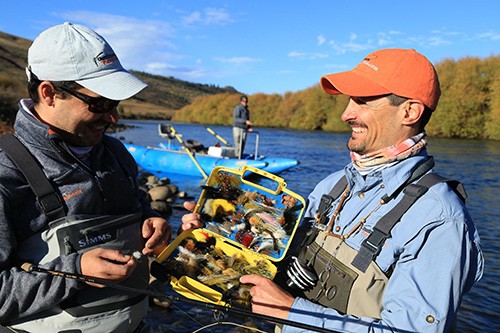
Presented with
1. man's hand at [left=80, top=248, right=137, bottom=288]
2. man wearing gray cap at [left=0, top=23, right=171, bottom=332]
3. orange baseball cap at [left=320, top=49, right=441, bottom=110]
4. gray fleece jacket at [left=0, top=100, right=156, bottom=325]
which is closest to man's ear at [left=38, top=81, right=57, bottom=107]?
man wearing gray cap at [left=0, top=23, right=171, bottom=332]

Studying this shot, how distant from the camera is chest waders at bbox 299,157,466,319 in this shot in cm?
192

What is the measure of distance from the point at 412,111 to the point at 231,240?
1.52 m

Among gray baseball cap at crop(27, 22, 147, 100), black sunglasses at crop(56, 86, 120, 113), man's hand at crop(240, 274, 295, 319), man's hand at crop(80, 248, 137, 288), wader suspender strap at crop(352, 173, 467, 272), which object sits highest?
gray baseball cap at crop(27, 22, 147, 100)

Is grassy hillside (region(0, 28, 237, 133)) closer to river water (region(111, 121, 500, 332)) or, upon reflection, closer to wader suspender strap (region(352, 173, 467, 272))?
river water (region(111, 121, 500, 332))

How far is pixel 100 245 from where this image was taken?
201 cm

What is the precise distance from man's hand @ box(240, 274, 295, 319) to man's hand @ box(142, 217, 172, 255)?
2.21ft

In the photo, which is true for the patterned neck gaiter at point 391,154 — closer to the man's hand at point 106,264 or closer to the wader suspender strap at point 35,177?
the man's hand at point 106,264

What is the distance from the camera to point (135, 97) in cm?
8588

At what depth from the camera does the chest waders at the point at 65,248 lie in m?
1.83

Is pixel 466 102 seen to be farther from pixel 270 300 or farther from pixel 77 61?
pixel 77 61

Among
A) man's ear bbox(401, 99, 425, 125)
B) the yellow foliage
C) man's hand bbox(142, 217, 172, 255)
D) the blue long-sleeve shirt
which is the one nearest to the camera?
the blue long-sleeve shirt

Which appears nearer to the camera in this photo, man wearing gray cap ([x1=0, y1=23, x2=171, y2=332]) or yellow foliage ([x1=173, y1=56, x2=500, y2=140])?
man wearing gray cap ([x1=0, y1=23, x2=171, y2=332])

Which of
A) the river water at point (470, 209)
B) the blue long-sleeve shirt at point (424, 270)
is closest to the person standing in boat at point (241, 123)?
the river water at point (470, 209)

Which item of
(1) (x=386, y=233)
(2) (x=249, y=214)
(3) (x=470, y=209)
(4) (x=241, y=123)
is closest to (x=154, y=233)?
(2) (x=249, y=214)
